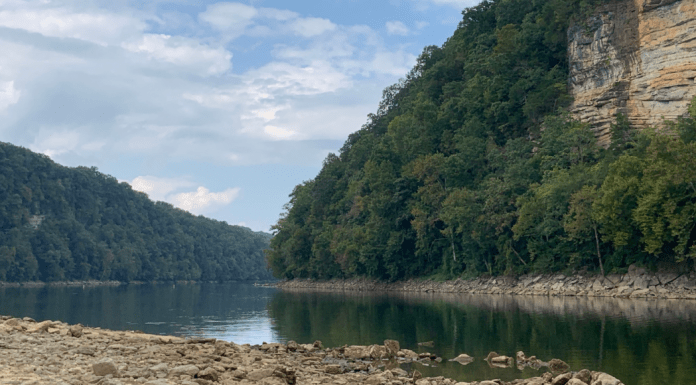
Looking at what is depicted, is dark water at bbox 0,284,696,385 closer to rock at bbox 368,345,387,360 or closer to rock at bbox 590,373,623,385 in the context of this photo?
rock at bbox 590,373,623,385

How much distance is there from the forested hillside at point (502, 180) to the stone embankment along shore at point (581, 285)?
48.0 inches

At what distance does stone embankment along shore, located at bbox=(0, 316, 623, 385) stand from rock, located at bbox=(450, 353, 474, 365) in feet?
0.46

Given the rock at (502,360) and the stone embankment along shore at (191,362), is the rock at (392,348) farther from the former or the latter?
the rock at (502,360)

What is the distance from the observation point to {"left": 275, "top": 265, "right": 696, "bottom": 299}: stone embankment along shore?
1856 inches

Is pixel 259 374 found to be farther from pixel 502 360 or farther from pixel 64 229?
pixel 64 229

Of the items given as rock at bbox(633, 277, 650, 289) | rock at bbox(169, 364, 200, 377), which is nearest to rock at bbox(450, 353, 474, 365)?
rock at bbox(169, 364, 200, 377)

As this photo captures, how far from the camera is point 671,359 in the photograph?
69.5 feet

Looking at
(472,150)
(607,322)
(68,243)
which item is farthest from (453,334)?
(68,243)

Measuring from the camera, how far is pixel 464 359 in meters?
23.3

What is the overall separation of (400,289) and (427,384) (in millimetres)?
65813

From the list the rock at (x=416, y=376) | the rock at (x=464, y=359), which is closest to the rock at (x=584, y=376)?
the rock at (x=416, y=376)

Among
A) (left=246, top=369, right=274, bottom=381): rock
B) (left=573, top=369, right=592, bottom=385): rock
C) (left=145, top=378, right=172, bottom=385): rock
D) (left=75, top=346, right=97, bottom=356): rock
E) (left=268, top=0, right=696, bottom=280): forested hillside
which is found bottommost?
(left=573, top=369, right=592, bottom=385): rock

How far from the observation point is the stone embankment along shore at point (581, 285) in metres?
47.1

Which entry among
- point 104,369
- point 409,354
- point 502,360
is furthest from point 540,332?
point 104,369
